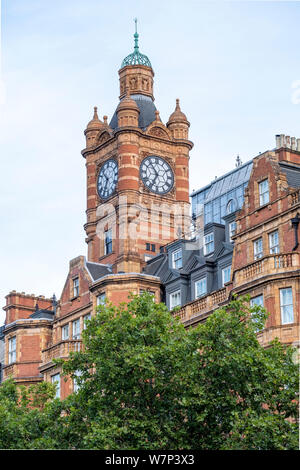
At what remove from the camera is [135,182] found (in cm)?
7519

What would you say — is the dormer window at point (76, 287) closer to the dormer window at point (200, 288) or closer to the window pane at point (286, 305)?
the dormer window at point (200, 288)

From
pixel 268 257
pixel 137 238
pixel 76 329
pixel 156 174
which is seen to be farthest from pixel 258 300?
pixel 156 174

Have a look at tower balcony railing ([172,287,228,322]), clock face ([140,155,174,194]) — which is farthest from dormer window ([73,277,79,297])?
clock face ([140,155,174,194])

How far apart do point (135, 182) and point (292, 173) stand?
23.5 meters

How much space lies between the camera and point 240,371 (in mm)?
39812

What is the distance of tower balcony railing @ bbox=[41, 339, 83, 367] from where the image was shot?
6341 centimetres

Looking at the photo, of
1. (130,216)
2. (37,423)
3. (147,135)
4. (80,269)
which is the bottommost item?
(37,423)

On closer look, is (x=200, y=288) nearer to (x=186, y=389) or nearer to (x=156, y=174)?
(x=186, y=389)

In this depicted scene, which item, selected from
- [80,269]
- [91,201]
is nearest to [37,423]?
[80,269]

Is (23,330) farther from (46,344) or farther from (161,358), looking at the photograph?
(161,358)

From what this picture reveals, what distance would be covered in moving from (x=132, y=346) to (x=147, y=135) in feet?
123

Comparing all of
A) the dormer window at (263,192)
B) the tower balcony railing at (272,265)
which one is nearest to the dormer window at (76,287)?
the dormer window at (263,192)

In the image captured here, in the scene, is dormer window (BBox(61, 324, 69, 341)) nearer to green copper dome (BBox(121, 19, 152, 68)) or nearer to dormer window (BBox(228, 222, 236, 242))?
dormer window (BBox(228, 222, 236, 242))

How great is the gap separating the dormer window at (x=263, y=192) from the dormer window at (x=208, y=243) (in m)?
7.67
